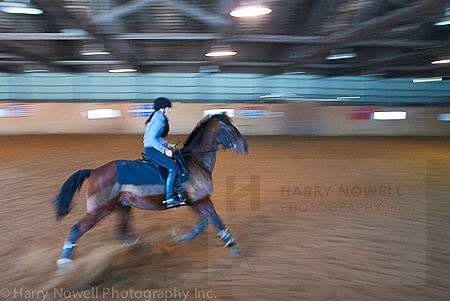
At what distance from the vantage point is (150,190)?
411cm

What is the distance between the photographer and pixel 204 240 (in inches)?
189

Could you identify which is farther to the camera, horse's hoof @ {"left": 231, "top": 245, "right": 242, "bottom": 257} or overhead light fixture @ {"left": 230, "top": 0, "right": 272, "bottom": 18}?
overhead light fixture @ {"left": 230, "top": 0, "right": 272, "bottom": 18}

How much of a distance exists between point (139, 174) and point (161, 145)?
1.47ft

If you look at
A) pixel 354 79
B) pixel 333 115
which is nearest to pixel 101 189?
pixel 333 115

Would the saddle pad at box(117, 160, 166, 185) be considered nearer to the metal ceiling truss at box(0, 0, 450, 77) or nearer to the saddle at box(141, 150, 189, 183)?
the saddle at box(141, 150, 189, 183)

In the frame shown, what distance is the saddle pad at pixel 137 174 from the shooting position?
403cm

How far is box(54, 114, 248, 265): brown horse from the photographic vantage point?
13.2 ft

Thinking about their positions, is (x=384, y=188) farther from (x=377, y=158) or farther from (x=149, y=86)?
(x=149, y=86)

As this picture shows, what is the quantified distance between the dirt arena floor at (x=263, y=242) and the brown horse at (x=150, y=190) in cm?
38

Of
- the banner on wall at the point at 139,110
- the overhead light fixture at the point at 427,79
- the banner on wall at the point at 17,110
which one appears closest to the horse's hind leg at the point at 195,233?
the banner on wall at the point at 139,110

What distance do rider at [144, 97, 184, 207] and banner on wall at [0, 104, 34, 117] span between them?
48.6ft

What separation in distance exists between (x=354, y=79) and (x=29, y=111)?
58.0ft
